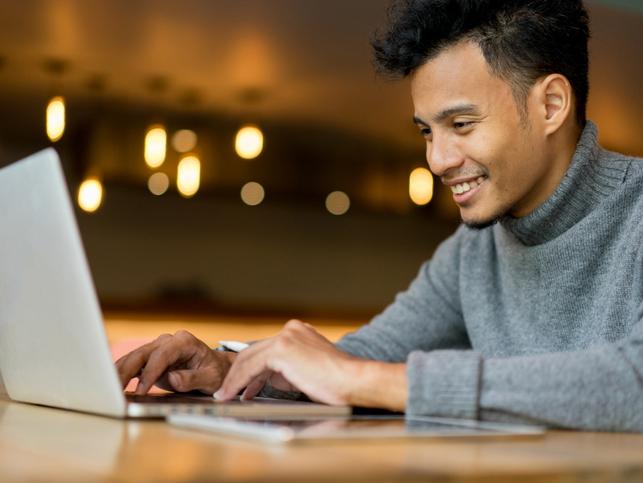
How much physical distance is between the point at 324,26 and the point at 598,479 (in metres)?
4.00

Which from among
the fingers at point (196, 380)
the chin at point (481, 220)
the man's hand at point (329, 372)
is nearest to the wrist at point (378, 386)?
the man's hand at point (329, 372)

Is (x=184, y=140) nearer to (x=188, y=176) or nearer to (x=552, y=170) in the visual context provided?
(x=188, y=176)

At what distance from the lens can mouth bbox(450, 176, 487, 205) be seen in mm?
1644

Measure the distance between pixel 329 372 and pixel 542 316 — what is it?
1.93ft

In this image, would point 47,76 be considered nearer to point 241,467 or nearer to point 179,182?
point 179,182

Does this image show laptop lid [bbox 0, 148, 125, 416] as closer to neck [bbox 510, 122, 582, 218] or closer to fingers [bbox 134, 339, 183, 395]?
fingers [bbox 134, 339, 183, 395]

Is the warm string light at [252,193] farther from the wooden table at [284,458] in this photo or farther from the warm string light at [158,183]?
the wooden table at [284,458]

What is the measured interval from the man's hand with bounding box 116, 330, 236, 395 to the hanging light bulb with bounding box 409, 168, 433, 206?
154 inches

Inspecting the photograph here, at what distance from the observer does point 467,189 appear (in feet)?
5.43

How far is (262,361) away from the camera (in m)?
1.20

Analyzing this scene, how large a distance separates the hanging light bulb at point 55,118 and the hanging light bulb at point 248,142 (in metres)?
0.86

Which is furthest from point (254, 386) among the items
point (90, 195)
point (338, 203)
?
point (338, 203)

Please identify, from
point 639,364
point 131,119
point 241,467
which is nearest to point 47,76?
point 131,119

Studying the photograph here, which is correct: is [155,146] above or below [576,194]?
above
